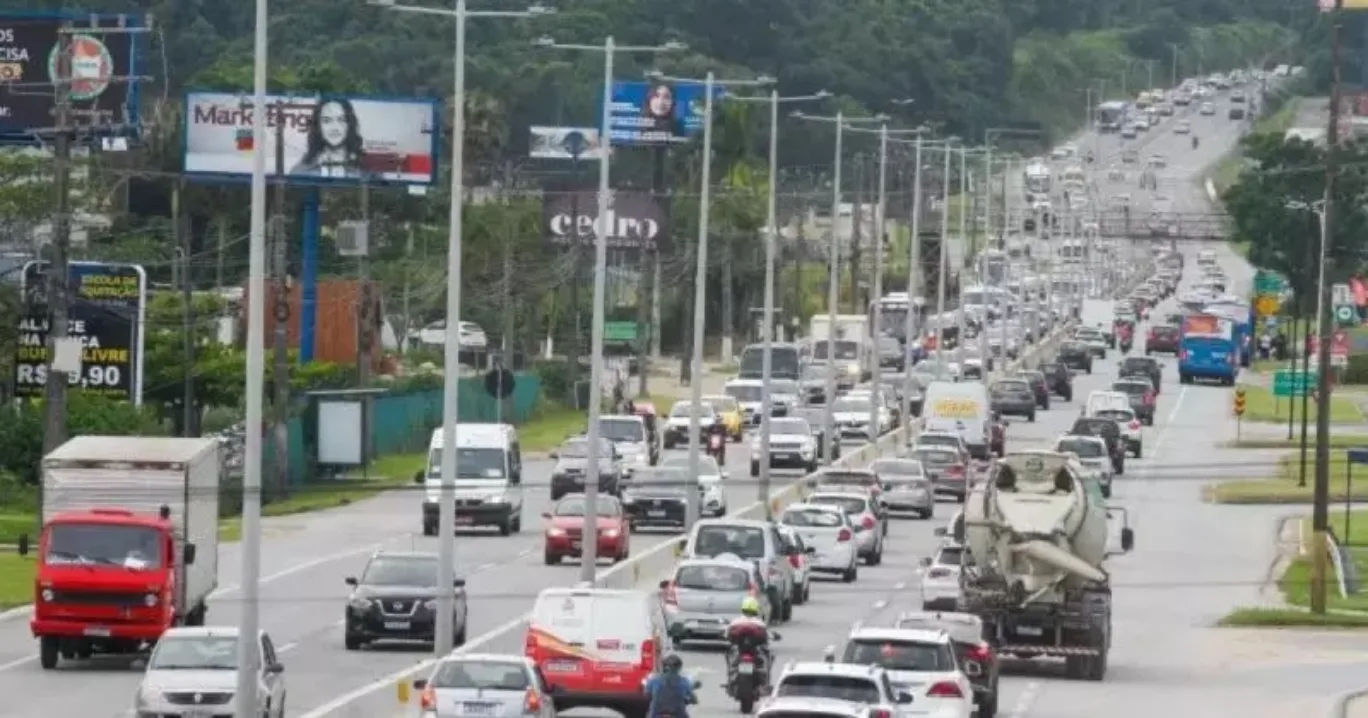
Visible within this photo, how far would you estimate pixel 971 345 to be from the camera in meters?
160

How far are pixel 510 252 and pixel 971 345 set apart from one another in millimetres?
36138

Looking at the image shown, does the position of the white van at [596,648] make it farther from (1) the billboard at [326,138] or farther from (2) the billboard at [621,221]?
(2) the billboard at [621,221]

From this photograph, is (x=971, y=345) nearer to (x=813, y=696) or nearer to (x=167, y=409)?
(x=167, y=409)

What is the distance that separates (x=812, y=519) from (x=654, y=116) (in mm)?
92171

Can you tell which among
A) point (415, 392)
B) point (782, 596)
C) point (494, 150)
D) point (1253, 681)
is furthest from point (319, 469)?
point (494, 150)

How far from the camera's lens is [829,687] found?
118 feet

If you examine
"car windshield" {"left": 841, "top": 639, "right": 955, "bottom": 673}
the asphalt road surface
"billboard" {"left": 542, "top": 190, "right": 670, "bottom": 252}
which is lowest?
the asphalt road surface

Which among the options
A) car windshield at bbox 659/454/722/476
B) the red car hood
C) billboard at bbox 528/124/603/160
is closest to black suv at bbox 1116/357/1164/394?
billboard at bbox 528/124/603/160

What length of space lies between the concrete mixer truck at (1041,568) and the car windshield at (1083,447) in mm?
34797

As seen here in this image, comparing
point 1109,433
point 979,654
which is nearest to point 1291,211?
point 1109,433

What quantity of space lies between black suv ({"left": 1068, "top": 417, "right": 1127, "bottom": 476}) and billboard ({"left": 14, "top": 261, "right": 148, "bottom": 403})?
28.0m

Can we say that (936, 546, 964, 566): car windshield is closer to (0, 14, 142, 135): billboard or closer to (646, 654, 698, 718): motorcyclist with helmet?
(646, 654, 698, 718): motorcyclist with helmet

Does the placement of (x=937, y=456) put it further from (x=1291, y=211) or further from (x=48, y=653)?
(x=1291, y=211)

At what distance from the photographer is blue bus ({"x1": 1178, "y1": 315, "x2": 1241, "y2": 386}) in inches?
5517
